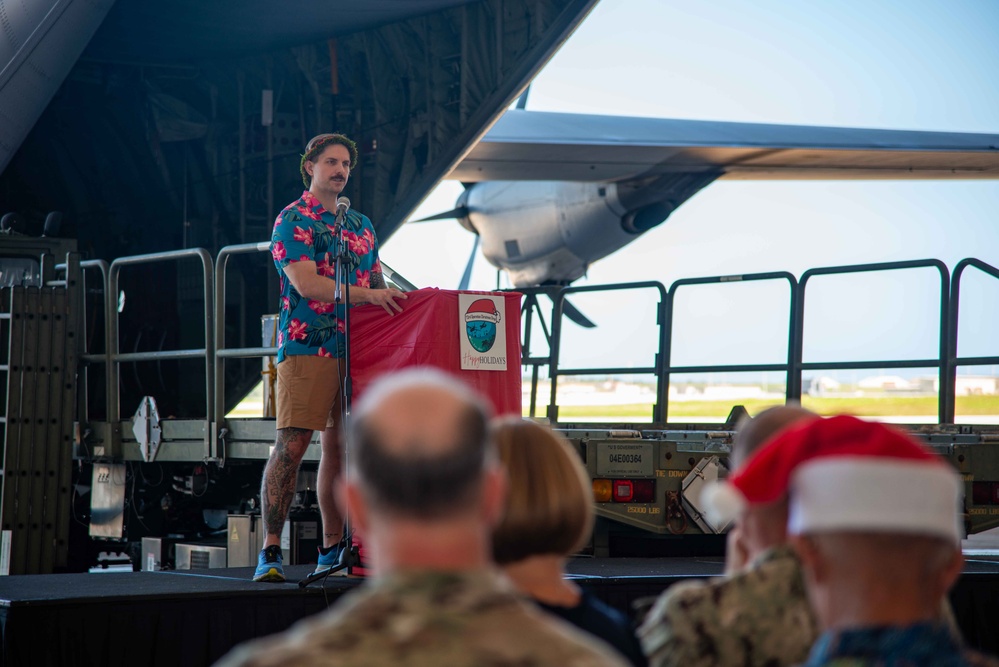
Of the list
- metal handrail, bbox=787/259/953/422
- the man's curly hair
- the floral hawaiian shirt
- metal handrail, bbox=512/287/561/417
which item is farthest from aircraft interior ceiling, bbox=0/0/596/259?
the floral hawaiian shirt

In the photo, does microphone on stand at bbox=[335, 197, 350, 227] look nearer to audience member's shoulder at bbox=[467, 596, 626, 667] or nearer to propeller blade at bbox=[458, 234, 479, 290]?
audience member's shoulder at bbox=[467, 596, 626, 667]

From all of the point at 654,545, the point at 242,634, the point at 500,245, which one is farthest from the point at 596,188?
the point at 242,634

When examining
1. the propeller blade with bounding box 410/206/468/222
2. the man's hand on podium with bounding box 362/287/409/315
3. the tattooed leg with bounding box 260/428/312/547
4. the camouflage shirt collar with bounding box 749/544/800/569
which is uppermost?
the propeller blade with bounding box 410/206/468/222

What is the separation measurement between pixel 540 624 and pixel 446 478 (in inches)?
6.5

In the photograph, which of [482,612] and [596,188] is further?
[596,188]

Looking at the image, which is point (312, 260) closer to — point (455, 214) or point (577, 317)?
point (577, 317)

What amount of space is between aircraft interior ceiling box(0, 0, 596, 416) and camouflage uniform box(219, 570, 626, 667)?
325 inches

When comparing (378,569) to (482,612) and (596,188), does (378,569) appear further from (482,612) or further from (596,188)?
(596,188)

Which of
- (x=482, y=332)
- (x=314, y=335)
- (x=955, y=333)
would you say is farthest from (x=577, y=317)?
(x=314, y=335)

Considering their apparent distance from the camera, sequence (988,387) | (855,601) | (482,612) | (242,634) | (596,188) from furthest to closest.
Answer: (596,188) < (988,387) < (242,634) < (855,601) < (482,612)

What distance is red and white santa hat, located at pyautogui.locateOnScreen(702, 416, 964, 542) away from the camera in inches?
51.9

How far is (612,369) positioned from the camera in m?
7.91

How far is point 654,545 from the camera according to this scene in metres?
6.24

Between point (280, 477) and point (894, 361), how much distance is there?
379cm
